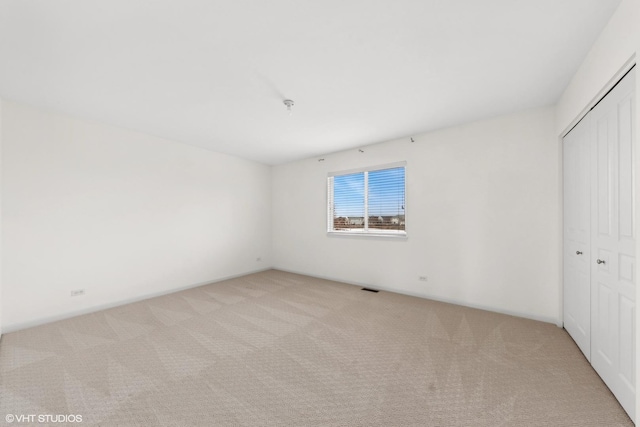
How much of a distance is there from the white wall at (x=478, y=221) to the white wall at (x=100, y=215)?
2.91 m

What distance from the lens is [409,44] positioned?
196 cm

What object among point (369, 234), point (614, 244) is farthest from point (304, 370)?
point (369, 234)

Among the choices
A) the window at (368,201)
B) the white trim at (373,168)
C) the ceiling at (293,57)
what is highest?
the ceiling at (293,57)

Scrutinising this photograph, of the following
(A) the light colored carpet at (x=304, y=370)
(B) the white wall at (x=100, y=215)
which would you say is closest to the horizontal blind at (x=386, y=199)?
(A) the light colored carpet at (x=304, y=370)

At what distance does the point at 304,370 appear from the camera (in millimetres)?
2188

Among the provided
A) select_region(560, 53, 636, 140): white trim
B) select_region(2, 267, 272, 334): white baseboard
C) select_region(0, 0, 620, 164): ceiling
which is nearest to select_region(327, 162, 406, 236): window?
select_region(0, 0, 620, 164): ceiling

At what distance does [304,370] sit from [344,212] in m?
3.44

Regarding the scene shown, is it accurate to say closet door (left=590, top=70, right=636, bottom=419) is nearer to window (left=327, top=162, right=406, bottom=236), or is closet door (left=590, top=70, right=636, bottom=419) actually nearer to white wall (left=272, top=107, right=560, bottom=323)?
white wall (left=272, top=107, right=560, bottom=323)

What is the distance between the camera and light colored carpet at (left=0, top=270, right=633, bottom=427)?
1.70 metres

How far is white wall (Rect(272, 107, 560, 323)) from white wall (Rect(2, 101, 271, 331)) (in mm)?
2912

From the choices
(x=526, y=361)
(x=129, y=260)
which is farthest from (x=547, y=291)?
(x=129, y=260)

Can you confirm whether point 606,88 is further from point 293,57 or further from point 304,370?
point 304,370

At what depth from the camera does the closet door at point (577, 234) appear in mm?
2303

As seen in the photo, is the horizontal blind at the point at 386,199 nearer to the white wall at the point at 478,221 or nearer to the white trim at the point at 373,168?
the white trim at the point at 373,168
